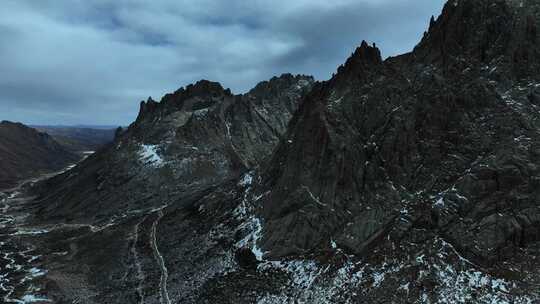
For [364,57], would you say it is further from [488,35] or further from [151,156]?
[151,156]

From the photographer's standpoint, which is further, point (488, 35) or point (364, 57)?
point (364, 57)

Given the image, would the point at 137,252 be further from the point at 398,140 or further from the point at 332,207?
the point at 398,140

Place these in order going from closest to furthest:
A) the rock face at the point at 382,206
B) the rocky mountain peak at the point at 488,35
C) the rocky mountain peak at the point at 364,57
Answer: the rock face at the point at 382,206 < the rocky mountain peak at the point at 488,35 < the rocky mountain peak at the point at 364,57

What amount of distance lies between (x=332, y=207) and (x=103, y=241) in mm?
43309

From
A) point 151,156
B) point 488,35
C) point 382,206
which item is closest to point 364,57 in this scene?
point 488,35

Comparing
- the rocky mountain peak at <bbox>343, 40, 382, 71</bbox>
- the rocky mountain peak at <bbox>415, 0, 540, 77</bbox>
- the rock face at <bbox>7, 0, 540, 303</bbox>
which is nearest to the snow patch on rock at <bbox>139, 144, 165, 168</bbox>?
the rock face at <bbox>7, 0, 540, 303</bbox>

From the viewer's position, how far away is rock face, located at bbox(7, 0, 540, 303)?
4088cm

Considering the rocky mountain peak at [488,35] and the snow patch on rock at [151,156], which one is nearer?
the rocky mountain peak at [488,35]

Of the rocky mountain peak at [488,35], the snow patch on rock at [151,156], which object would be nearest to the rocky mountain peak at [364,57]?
the rocky mountain peak at [488,35]

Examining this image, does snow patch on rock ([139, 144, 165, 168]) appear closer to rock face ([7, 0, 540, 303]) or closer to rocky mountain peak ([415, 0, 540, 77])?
rock face ([7, 0, 540, 303])

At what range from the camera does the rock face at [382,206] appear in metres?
40.9

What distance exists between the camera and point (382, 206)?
4906 cm

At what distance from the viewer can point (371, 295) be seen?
40000 mm

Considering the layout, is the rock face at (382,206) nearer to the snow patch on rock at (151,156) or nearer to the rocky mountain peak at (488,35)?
the rocky mountain peak at (488,35)
